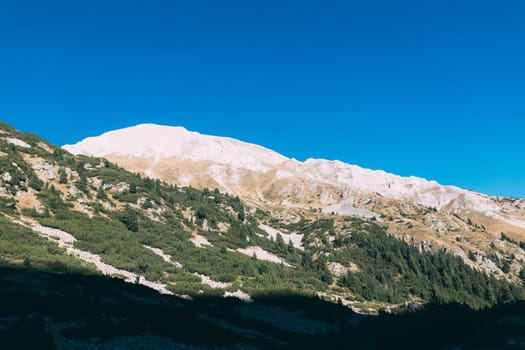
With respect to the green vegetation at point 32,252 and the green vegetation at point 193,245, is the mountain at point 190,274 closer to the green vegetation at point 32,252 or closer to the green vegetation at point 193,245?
the green vegetation at point 32,252

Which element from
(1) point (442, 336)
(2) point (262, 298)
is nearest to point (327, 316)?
(2) point (262, 298)

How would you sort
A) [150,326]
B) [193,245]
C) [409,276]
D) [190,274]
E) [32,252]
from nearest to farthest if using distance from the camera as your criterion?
[150,326] → [32,252] → [190,274] → [193,245] → [409,276]

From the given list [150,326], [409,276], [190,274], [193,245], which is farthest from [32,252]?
[409,276]

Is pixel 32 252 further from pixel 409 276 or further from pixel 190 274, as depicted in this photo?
pixel 409 276

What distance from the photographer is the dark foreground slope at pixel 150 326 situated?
67.8 feet

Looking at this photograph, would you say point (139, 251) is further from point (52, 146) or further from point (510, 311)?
point (52, 146)

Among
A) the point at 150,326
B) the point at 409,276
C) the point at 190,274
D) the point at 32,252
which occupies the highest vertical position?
the point at 409,276

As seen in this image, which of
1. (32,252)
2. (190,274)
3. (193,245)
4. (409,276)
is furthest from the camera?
(409,276)

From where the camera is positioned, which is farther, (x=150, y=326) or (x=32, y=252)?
(x=32, y=252)

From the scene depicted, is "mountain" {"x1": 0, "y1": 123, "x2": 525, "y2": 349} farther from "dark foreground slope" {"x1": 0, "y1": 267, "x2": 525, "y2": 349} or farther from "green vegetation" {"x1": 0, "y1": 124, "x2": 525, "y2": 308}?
"green vegetation" {"x1": 0, "y1": 124, "x2": 525, "y2": 308}

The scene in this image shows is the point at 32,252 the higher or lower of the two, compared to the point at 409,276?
lower

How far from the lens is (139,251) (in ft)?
179

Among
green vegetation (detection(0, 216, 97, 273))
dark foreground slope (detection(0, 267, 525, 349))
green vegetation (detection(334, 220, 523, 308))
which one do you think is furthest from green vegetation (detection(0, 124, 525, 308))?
dark foreground slope (detection(0, 267, 525, 349))

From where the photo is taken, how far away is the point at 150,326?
24656 millimetres
